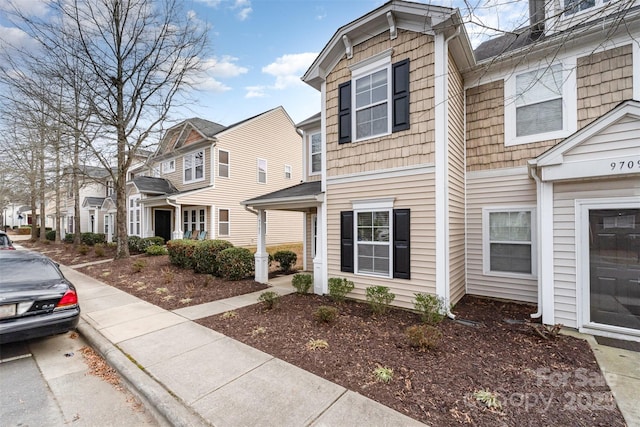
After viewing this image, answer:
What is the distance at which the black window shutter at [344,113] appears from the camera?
6.78m

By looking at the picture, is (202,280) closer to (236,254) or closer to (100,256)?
(236,254)

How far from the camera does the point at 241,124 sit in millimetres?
16266

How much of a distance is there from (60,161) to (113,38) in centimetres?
837

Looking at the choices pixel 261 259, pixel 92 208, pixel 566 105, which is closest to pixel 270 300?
pixel 261 259

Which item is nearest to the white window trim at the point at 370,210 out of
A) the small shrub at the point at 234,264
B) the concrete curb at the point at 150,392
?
the small shrub at the point at 234,264

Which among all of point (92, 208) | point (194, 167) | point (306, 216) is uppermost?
point (194, 167)

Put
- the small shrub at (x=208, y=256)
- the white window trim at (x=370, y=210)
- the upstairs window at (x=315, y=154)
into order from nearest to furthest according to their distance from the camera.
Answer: the white window trim at (x=370, y=210), the small shrub at (x=208, y=256), the upstairs window at (x=315, y=154)

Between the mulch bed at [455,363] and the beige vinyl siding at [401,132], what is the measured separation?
332 cm

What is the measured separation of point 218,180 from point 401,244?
12.4 m

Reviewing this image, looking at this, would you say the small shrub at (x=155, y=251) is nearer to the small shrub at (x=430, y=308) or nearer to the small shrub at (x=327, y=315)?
the small shrub at (x=327, y=315)

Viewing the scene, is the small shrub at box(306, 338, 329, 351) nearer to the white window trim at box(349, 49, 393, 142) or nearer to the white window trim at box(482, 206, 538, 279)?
the white window trim at box(349, 49, 393, 142)

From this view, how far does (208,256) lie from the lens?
30.3 feet

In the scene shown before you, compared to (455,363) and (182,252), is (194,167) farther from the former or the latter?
(455,363)

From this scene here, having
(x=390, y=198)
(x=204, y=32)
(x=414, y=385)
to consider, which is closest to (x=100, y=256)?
(x=204, y=32)
